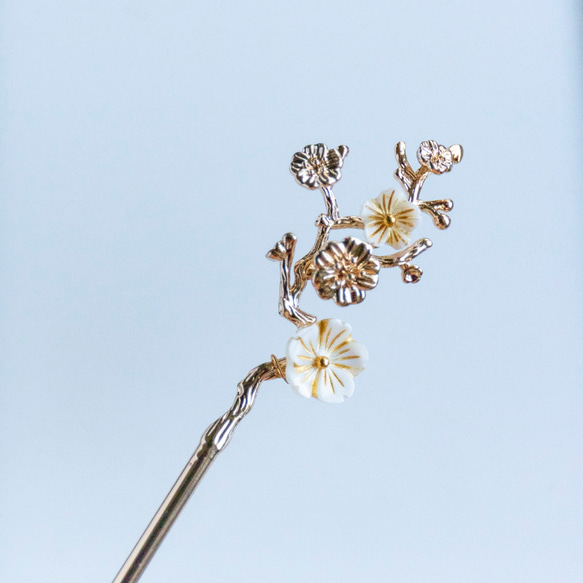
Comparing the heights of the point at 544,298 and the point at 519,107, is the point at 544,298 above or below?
below

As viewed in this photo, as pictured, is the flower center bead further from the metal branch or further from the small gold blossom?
the small gold blossom

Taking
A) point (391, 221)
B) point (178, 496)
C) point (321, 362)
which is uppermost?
point (391, 221)

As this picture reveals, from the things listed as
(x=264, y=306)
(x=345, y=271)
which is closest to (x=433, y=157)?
(x=345, y=271)

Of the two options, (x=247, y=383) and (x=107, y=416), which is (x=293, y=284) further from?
(x=107, y=416)

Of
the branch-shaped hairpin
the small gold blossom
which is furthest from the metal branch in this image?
the small gold blossom

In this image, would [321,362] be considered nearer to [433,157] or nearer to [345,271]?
[345,271]

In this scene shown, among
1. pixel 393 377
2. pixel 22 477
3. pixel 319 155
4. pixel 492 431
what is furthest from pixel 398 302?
pixel 22 477

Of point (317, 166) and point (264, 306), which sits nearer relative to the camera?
point (317, 166)
